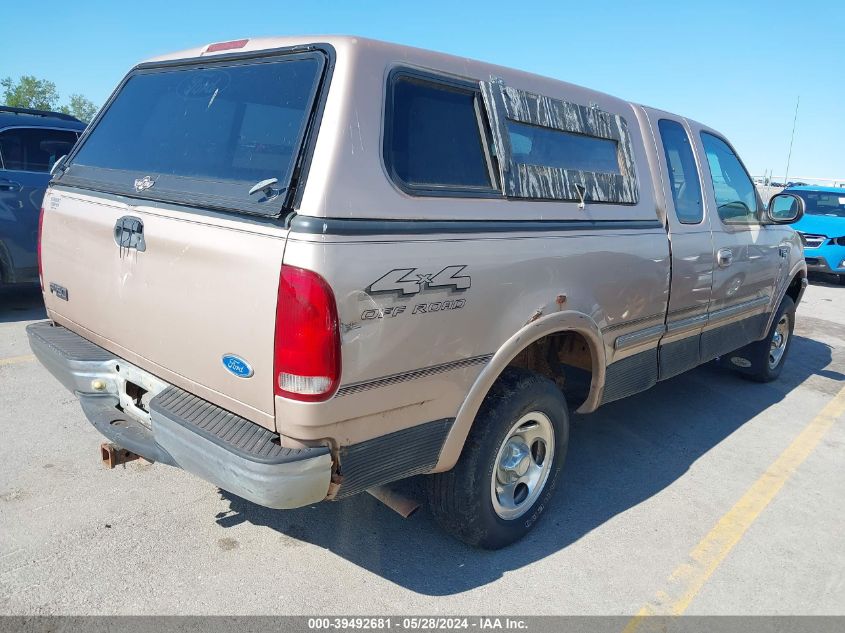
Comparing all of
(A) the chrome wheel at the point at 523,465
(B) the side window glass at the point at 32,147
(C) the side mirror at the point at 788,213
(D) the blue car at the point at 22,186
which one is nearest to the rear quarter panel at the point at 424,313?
(A) the chrome wheel at the point at 523,465

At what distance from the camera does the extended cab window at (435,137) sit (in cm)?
250

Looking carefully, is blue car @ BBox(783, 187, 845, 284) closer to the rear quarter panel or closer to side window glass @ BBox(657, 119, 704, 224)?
side window glass @ BBox(657, 119, 704, 224)

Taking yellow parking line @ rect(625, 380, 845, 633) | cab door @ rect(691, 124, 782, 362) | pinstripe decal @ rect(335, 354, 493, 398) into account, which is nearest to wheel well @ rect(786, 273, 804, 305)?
cab door @ rect(691, 124, 782, 362)

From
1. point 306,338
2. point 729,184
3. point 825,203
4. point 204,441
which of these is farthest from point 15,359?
point 825,203

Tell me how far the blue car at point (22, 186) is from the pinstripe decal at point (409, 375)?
5.59m

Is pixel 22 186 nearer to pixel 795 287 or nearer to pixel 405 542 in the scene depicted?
pixel 405 542

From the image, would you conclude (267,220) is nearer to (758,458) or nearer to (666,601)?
(666,601)

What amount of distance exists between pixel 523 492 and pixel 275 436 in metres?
1.48

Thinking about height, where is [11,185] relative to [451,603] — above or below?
above

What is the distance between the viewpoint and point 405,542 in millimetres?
3211

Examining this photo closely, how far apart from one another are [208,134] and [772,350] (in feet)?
17.8

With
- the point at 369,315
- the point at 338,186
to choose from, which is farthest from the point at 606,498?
the point at 338,186

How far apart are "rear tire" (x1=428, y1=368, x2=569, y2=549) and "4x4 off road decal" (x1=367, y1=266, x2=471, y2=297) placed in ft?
2.28

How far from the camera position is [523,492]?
3311mm
